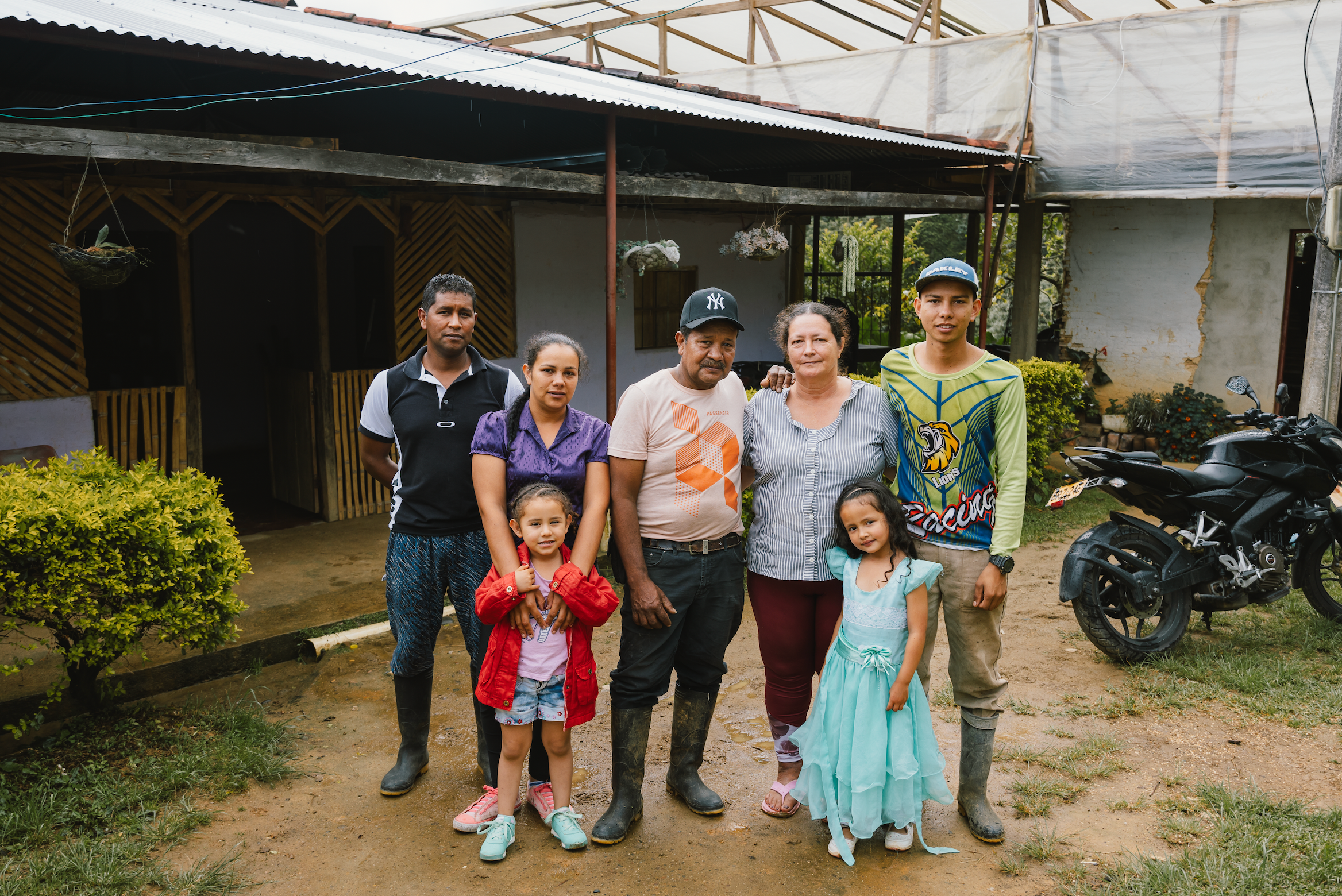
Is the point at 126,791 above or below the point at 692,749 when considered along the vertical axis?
below

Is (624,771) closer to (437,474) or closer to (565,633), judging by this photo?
(565,633)

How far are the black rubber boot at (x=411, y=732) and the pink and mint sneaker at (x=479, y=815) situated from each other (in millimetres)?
342

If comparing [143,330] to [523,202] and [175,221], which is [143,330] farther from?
[523,202]

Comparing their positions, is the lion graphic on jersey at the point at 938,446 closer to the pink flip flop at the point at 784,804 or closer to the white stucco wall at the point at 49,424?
the pink flip flop at the point at 784,804

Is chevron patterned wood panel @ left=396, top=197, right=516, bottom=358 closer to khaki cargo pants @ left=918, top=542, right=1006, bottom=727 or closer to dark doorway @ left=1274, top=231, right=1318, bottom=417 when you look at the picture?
khaki cargo pants @ left=918, top=542, right=1006, bottom=727

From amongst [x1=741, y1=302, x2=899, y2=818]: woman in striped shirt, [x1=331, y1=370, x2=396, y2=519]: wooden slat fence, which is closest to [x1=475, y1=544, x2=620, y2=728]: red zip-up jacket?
[x1=741, y1=302, x2=899, y2=818]: woman in striped shirt

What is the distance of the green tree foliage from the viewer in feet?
11.8

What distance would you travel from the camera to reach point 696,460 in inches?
127

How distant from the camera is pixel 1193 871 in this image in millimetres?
3096

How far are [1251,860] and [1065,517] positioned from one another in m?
5.56

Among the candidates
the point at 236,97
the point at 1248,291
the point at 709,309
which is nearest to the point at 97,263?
the point at 236,97

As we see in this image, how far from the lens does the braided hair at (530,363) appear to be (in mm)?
3215

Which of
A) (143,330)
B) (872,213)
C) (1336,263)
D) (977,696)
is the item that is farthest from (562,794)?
(872,213)

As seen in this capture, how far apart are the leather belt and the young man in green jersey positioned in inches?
26.4
